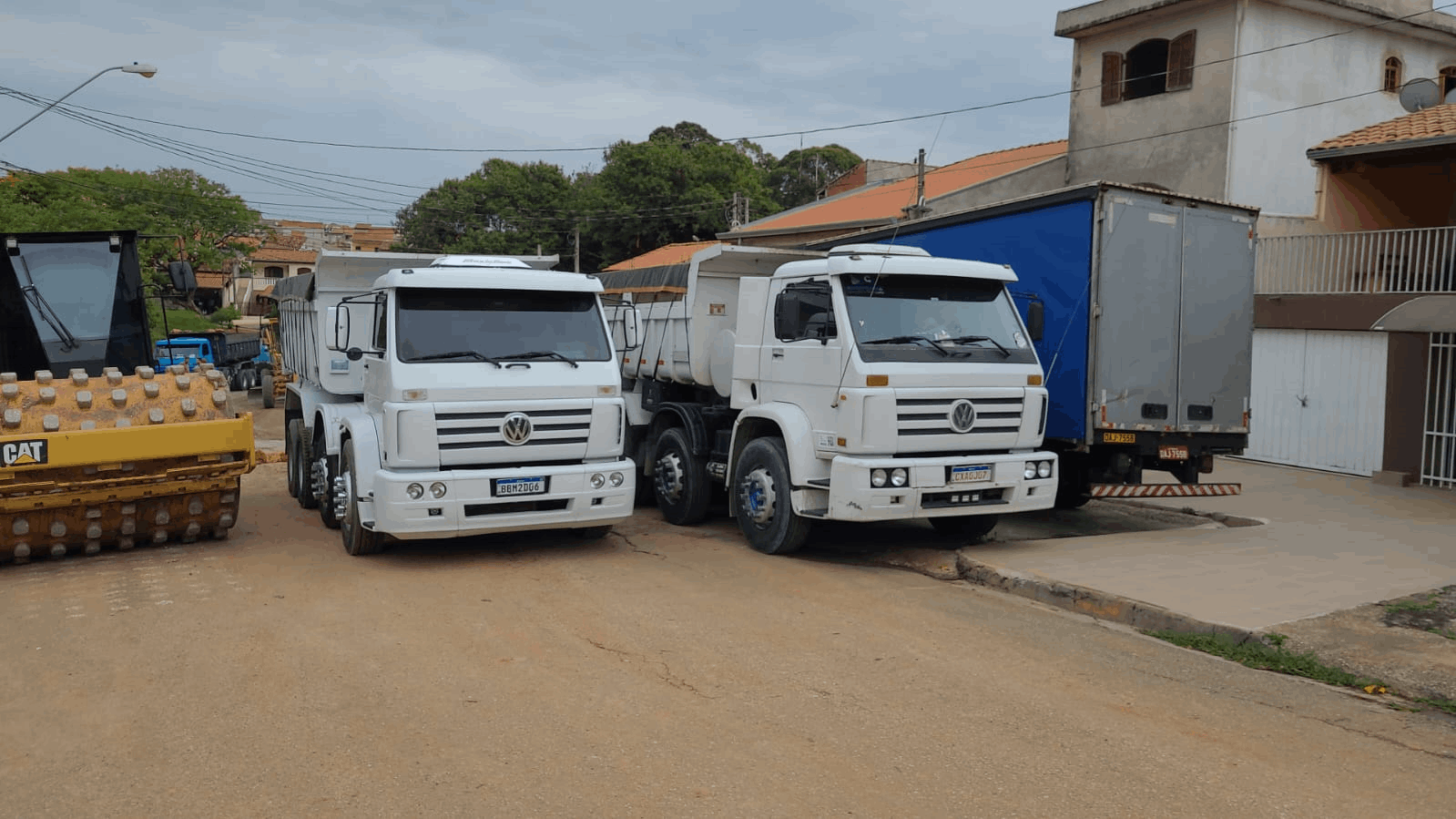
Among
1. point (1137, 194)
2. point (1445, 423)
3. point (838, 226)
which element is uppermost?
point (838, 226)

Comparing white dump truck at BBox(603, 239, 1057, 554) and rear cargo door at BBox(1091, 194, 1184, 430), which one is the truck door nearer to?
white dump truck at BBox(603, 239, 1057, 554)

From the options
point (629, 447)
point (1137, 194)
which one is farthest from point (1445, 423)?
point (629, 447)

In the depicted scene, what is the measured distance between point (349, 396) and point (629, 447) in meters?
3.16

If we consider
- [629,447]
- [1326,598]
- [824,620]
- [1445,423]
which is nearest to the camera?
[824,620]

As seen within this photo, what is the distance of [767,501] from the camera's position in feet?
31.3

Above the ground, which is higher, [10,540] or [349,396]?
[349,396]

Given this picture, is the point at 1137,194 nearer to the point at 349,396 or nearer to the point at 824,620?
the point at 824,620

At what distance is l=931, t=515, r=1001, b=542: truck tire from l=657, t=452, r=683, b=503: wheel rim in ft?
8.53

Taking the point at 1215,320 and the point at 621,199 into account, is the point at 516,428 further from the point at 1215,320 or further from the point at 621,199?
the point at 621,199

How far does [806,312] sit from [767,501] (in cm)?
166

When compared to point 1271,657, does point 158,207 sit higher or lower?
higher

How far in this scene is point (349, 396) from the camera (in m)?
10.9

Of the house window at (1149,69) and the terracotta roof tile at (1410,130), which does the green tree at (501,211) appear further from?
the terracotta roof tile at (1410,130)

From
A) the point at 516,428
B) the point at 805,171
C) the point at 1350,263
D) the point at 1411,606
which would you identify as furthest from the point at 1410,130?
the point at 805,171
